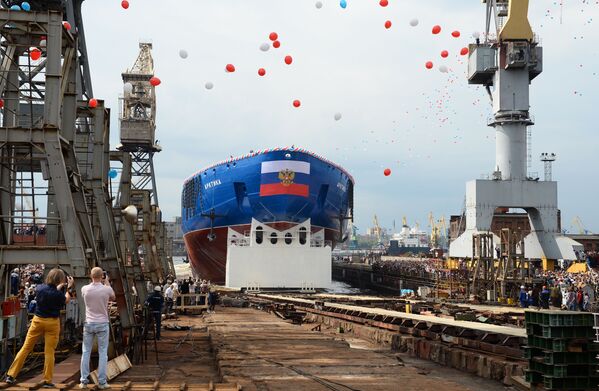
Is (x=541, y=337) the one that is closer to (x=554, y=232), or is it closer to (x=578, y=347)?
(x=578, y=347)

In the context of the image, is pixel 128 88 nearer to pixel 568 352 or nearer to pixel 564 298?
pixel 564 298

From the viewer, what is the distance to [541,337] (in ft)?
26.7

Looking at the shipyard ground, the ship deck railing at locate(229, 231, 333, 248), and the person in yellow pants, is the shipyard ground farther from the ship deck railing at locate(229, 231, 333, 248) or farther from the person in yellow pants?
the ship deck railing at locate(229, 231, 333, 248)

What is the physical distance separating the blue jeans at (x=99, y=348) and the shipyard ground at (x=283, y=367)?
629mm

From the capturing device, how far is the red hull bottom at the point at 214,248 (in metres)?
43.4

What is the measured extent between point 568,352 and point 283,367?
13.7 feet

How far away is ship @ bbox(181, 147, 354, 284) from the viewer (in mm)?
40938

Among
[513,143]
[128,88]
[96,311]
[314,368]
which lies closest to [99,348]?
[96,311]

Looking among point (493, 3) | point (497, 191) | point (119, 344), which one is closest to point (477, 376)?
point (119, 344)

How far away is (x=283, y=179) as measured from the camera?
135 ft

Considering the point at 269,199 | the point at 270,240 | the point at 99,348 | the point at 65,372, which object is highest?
the point at 269,199

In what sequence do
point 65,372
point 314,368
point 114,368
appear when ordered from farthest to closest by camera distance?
point 314,368 < point 114,368 < point 65,372

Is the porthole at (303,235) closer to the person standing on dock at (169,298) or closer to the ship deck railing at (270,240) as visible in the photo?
the ship deck railing at (270,240)

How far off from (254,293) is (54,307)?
100 ft
